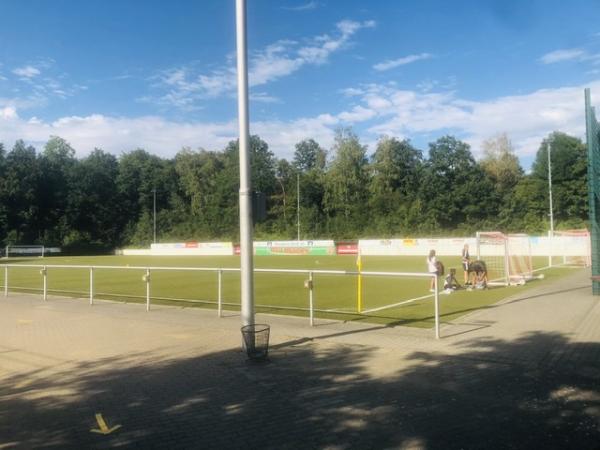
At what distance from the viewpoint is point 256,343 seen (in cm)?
782

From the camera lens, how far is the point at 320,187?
81.4m

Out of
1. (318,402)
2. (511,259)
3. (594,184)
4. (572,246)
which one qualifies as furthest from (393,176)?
(318,402)

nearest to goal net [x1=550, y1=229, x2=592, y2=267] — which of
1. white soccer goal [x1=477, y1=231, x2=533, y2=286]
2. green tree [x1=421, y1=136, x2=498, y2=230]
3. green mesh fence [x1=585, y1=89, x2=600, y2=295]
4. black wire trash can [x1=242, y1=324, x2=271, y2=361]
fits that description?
white soccer goal [x1=477, y1=231, x2=533, y2=286]

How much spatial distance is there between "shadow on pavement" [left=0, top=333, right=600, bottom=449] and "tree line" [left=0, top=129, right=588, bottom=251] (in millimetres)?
53866

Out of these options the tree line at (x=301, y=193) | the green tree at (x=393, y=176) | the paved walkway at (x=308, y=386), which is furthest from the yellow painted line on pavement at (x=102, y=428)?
the green tree at (x=393, y=176)

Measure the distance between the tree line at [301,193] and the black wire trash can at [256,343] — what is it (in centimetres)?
5378

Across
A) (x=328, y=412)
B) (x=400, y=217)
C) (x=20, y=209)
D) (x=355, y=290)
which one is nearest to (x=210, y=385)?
(x=328, y=412)

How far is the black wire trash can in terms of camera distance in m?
7.75

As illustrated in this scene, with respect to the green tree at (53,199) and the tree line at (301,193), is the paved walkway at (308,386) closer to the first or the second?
the tree line at (301,193)

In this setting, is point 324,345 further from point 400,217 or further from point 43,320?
point 400,217

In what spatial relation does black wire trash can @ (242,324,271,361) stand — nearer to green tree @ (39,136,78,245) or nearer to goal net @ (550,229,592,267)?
goal net @ (550,229,592,267)

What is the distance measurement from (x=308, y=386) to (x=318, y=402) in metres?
0.64

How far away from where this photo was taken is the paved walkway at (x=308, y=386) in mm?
4906

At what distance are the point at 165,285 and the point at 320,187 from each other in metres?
60.9
